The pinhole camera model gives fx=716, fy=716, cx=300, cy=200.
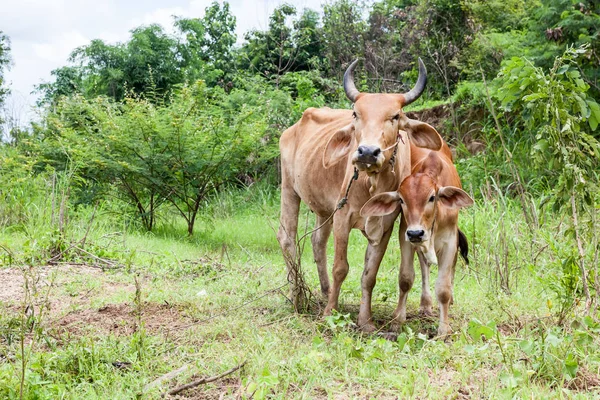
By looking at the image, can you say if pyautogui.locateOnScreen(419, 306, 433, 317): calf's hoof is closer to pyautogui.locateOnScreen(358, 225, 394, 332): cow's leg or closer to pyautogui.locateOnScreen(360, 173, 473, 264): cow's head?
pyautogui.locateOnScreen(358, 225, 394, 332): cow's leg

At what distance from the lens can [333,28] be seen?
16.9m

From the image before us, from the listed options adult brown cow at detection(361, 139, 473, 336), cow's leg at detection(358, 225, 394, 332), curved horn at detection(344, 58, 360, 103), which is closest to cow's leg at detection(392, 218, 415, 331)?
adult brown cow at detection(361, 139, 473, 336)

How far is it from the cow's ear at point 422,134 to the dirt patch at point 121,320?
1903 millimetres

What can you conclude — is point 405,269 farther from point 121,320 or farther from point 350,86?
point 121,320

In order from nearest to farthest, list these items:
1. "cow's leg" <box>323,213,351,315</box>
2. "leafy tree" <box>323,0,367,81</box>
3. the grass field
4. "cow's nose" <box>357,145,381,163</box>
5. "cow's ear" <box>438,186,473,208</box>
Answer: the grass field
"cow's nose" <box>357,145,381,163</box>
"cow's ear" <box>438,186,473,208</box>
"cow's leg" <box>323,213,351,315</box>
"leafy tree" <box>323,0,367,81</box>

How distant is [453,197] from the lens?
14.5 ft

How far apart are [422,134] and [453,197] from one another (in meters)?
0.50

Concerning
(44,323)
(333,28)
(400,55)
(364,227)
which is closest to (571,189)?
(364,227)

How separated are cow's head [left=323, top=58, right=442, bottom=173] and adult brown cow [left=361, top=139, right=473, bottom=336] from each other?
0.19m

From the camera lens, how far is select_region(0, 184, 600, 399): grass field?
331 cm


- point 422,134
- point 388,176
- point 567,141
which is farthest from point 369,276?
point 567,141

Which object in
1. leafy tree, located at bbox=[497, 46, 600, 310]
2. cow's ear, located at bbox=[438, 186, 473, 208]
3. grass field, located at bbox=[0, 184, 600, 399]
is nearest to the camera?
grass field, located at bbox=[0, 184, 600, 399]

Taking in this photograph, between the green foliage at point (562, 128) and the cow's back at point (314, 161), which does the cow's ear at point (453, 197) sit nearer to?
the green foliage at point (562, 128)

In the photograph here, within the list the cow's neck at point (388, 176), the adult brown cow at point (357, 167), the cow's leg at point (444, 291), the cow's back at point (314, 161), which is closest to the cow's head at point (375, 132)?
the adult brown cow at point (357, 167)
